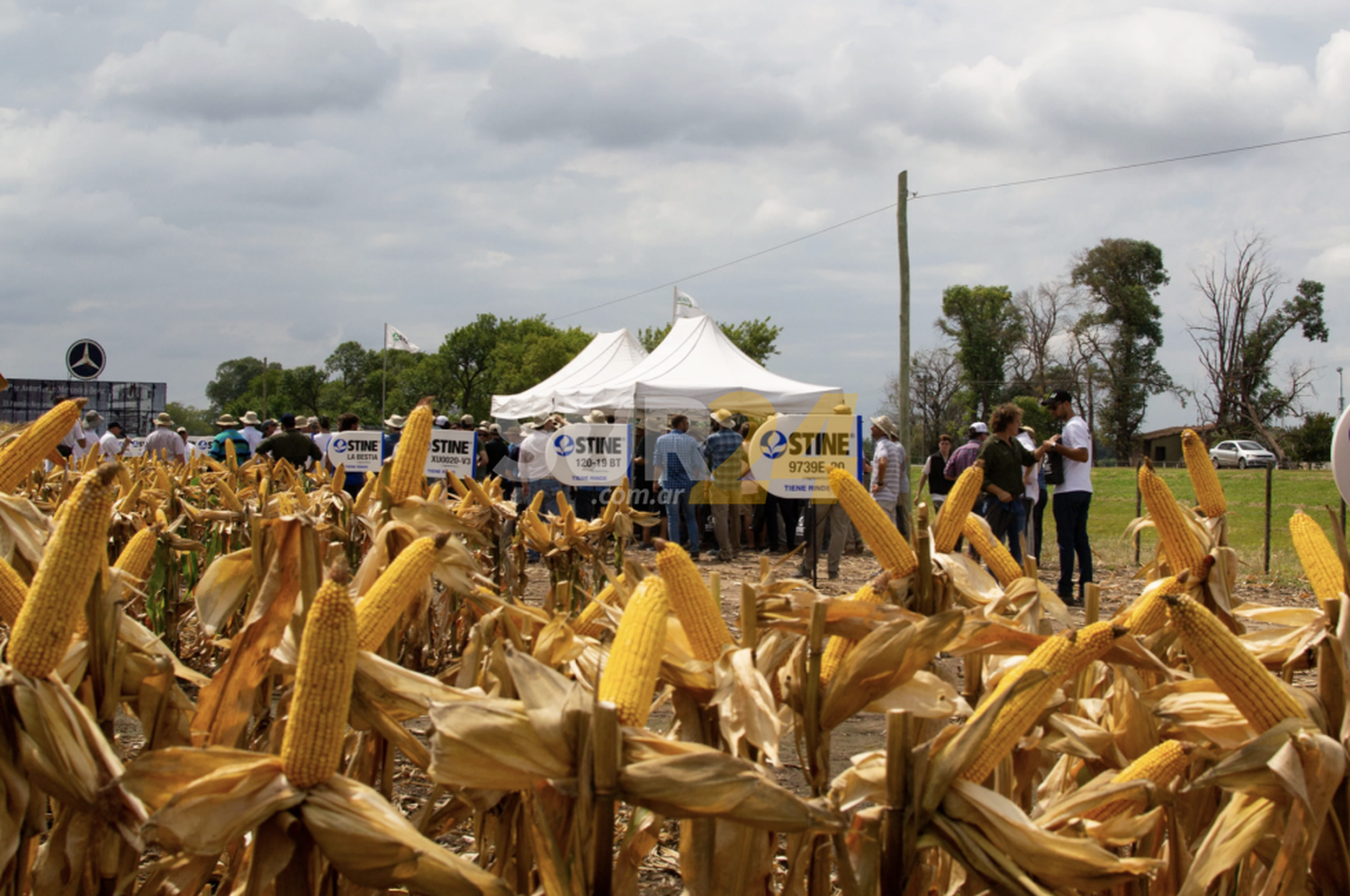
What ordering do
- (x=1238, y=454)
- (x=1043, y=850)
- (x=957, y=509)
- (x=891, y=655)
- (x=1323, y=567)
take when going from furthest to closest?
1. (x=1238, y=454)
2. (x=957, y=509)
3. (x=1323, y=567)
4. (x=891, y=655)
5. (x=1043, y=850)

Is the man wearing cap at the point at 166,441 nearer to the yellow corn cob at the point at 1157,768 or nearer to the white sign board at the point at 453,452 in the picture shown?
the white sign board at the point at 453,452

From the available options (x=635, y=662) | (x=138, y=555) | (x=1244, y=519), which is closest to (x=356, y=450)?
(x=138, y=555)

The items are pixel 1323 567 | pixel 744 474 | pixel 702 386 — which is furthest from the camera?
pixel 702 386

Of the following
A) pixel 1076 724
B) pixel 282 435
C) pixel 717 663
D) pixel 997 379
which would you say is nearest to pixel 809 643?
pixel 717 663

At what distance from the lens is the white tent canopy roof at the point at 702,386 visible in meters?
15.7

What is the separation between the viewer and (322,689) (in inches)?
46.1

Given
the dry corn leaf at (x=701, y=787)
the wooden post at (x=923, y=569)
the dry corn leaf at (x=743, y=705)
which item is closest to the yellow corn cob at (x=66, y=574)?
the dry corn leaf at (x=701, y=787)

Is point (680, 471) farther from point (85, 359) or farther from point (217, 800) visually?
point (217, 800)

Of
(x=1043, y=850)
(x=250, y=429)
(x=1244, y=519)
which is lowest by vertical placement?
(x=1244, y=519)

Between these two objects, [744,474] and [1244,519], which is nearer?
[744,474]

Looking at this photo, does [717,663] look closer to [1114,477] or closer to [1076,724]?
[1076,724]

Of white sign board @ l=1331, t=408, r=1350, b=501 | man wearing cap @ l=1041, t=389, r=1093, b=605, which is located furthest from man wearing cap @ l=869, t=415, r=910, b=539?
white sign board @ l=1331, t=408, r=1350, b=501

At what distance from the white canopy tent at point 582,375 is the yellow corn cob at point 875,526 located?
17.0 metres

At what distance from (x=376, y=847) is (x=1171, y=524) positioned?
1649mm
